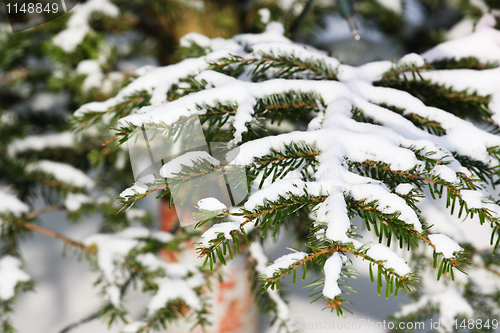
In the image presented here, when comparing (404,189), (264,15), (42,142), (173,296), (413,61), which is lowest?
(173,296)

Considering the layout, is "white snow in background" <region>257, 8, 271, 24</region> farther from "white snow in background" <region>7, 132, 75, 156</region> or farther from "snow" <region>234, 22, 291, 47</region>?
"white snow in background" <region>7, 132, 75, 156</region>

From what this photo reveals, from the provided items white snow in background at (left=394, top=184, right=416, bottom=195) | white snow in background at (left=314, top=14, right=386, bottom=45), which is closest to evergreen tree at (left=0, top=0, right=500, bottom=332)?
white snow in background at (left=394, top=184, right=416, bottom=195)

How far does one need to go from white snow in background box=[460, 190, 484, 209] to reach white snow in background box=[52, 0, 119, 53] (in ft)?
3.66

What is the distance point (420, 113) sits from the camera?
1.68 feet

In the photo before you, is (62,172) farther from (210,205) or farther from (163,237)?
(210,205)

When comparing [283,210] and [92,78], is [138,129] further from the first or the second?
[92,78]

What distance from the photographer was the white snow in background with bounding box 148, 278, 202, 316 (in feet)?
2.76

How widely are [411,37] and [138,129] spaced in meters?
1.25

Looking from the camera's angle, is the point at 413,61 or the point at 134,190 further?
the point at 413,61

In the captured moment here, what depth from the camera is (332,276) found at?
31cm

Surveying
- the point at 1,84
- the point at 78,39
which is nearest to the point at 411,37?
Result: the point at 78,39

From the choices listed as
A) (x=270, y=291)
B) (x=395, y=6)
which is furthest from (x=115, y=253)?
(x=395, y=6)

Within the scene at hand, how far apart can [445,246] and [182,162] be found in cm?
34

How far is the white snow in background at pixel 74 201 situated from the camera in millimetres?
1064
